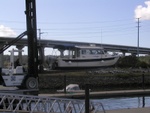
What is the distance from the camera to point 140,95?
1019 inches

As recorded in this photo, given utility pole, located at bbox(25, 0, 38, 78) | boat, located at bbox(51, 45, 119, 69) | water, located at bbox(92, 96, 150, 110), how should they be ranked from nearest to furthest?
water, located at bbox(92, 96, 150, 110) < utility pole, located at bbox(25, 0, 38, 78) < boat, located at bbox(51, 45, 119, 69)

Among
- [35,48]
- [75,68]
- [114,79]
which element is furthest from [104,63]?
[35,48]

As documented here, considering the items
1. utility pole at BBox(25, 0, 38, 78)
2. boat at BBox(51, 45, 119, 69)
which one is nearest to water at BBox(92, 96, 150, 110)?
utility pole at BBox(25, 0, 38, 78)

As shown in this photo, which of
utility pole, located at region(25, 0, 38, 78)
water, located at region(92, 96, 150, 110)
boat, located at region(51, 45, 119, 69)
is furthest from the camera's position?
boat, located at region(51, 45, 119, 69)

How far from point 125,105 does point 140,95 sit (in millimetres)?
4149

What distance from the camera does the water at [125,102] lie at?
21688mm

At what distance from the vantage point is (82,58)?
52.2 meters

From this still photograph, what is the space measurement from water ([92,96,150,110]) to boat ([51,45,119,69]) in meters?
26.2

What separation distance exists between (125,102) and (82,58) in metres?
29.1

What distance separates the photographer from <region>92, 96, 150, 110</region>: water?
21688 mm

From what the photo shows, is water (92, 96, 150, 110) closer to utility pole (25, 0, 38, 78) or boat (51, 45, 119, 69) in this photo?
utility pole (25, 0, 38, 78)

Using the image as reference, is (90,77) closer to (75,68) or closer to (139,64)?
(75,68)

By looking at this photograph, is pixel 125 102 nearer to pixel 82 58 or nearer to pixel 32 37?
pixel 32 37

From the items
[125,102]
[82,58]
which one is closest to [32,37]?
[125,102]
